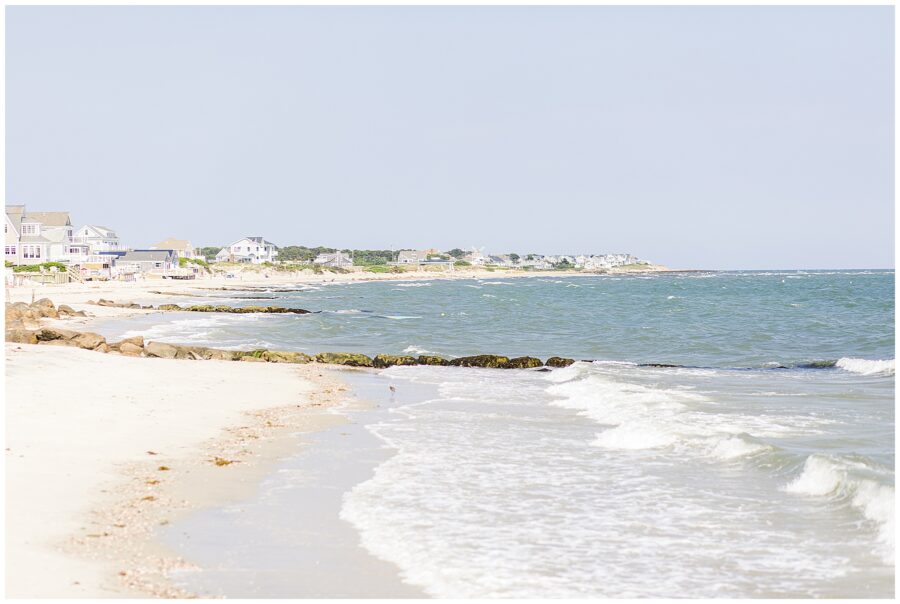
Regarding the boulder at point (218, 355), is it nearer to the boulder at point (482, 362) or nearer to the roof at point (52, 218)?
the boulder at point (482, 362)

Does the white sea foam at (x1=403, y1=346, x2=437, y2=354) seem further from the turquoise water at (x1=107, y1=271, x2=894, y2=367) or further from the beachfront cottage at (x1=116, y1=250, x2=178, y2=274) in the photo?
the beachfront cottage at (x1=116, y1=250, x2=178, y2=274)

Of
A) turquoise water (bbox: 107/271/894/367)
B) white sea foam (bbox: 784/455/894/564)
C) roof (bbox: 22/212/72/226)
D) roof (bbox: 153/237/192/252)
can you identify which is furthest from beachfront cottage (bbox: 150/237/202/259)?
white sea foam (bbox: 784/455/894/564)

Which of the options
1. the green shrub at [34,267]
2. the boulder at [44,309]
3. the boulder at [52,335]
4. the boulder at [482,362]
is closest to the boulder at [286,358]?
the boulder at [482,362]

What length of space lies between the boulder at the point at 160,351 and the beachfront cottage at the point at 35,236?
283ft

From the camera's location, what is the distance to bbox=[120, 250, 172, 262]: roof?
160m

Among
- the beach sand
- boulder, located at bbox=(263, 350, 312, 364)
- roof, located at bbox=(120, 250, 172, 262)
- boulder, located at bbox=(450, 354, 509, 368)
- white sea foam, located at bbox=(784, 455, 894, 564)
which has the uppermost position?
roof, located at bbox=(120, 250, 172, 262)

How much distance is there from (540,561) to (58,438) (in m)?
9.49

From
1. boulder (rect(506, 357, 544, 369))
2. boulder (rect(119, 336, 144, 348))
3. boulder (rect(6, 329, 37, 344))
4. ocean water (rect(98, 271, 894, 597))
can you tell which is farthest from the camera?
boulder (rect(506, 357, 544, 369))

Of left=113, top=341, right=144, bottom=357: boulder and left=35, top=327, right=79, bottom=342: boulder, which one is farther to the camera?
left=35, top=327, right=79, bottom=342: boulder

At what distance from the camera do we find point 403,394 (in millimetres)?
26672

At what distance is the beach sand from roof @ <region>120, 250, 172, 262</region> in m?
137

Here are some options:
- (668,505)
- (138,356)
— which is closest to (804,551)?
(668,505)

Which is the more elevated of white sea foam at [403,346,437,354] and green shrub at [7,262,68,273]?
green shrub at [7,262,68,273]

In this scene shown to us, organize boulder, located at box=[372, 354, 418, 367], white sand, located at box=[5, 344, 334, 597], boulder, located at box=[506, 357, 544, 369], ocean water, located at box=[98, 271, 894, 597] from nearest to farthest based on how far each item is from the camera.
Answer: white sand, located at box=[5, 344, 334, 597] < ocean water, located at box=[98, 271, 894, 597] < boulder, located at box=[372, 354, 418, 367] < boulder, located at box=[506, 357, 544, 369]
